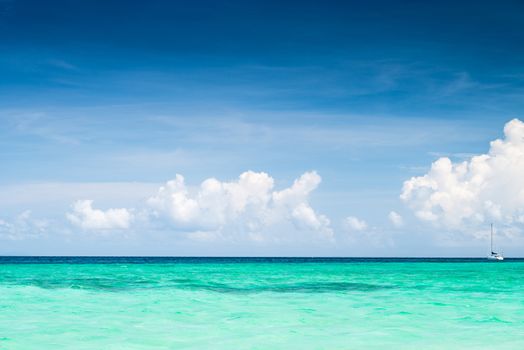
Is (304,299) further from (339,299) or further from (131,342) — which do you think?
(131,342)

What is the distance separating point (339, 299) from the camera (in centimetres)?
2530

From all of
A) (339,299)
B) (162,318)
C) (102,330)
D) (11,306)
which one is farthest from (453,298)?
(11,306)

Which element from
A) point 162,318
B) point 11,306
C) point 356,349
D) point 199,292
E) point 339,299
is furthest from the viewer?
point 199,292

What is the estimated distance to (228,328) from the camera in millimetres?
17078

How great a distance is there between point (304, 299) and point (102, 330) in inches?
418

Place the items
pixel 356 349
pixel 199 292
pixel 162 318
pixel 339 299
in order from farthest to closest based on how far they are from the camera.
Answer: pixel 199 292, pixel 339 299, pixel 162 318, pixel 356 349

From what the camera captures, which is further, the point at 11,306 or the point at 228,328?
the point at 11,306

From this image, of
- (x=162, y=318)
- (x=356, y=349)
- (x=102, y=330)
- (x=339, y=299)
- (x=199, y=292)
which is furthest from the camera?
(x=199, y=292)

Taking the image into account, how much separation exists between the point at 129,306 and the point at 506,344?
1287 centimetres

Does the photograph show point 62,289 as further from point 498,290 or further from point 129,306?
point 498,290

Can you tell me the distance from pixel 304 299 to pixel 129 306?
23.6ft

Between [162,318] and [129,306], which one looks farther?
[129,306]

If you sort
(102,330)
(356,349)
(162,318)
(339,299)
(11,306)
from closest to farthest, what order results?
1. (356,349)
2. (102,330)
3. (162,318)
4. (11,306)
5. (339,299)

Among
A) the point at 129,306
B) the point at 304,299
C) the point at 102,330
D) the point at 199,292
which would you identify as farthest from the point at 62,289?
the point at 102,330
